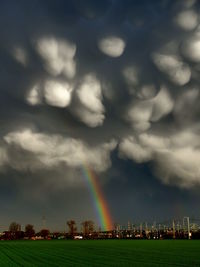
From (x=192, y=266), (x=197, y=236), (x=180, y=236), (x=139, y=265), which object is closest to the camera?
(x=192, y=266)

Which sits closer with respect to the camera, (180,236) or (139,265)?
(139,265)

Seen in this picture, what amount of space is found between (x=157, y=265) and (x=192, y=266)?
2904 mm

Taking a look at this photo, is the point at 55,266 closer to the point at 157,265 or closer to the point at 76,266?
the point at 76,266

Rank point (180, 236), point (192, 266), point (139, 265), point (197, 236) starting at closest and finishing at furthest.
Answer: point (192, 266) → point (139, 265) → point (197, 236) → point (180, 236)

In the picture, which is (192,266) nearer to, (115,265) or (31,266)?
(115,265)

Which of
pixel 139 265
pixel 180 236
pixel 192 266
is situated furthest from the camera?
pixel 180 236

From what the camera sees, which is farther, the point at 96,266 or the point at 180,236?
the point at 180,236

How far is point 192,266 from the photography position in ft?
99.3

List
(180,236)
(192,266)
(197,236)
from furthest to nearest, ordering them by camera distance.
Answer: (180,236) < (197,236) < (192,266)

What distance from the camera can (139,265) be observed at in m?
32.2

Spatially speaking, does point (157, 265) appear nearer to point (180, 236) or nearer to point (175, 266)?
point (175, 266)

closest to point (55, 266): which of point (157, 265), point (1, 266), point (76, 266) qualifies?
point (76, 266)

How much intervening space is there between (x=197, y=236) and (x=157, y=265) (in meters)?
131

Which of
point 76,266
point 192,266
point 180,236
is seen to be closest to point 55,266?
point 76,266
